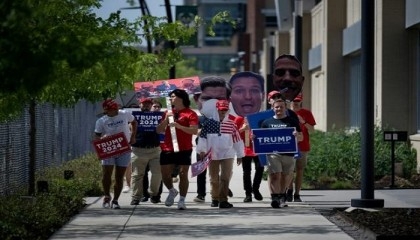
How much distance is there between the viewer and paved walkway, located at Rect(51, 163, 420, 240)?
15.9 m

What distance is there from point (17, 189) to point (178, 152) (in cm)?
327

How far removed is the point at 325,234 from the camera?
15930mm

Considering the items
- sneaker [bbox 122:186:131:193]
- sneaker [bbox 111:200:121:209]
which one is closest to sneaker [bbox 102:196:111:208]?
sneaker [bbox 111:200:121:209]

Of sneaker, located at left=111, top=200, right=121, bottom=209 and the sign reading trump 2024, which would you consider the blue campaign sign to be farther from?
the sign reading trump 2024

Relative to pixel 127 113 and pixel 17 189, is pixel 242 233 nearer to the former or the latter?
pixel 127 113

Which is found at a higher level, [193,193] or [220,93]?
[220,93]

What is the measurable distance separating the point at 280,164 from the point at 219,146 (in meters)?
1.00

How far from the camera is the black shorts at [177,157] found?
20422 millimetres

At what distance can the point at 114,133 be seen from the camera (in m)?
20.7

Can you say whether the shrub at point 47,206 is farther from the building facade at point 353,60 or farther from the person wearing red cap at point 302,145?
the building facade at point 353,60

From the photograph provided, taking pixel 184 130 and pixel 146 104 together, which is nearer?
pixel 184 130

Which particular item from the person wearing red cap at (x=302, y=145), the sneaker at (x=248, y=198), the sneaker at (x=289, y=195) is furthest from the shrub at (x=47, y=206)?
the person wearing red cap at (x=302, y=145)

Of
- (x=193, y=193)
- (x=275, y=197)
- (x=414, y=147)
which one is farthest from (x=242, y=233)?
(x=414, y=147)

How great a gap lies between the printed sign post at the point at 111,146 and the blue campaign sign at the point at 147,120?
1246mm
